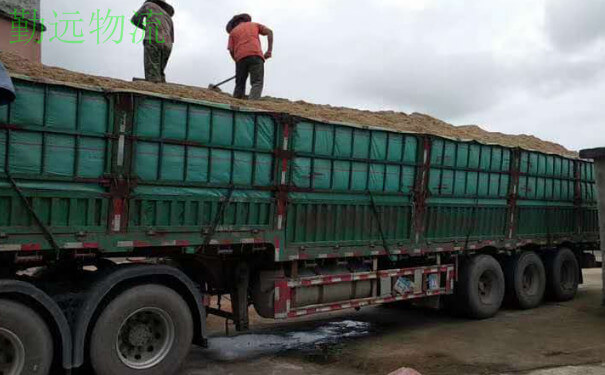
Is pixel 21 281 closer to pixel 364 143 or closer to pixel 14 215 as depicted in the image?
pixel 14 215

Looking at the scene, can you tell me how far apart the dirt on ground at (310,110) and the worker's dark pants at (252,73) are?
1.52 feet

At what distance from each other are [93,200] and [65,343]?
1269 millimetres

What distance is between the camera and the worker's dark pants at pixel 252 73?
9141mm

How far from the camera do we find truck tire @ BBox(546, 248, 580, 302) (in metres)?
11.1

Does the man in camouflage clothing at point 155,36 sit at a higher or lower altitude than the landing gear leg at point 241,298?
higher

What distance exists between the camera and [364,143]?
7707 mm

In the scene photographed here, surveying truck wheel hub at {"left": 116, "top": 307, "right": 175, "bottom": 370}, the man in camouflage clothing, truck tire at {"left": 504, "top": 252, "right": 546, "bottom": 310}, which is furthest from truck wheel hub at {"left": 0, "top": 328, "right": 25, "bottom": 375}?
truck tire at {"left": 504, "top": 252, "right": 546, "bottom": 310}

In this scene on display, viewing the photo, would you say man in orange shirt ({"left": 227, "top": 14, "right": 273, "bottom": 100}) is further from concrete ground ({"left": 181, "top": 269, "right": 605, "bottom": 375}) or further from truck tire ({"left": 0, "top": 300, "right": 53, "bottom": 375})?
truck tire ({"left": 0, "top": 300, "right": 53, "bottom": 375})

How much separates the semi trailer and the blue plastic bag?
293 millimetres

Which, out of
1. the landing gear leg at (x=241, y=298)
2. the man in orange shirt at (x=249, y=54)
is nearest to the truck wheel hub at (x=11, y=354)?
the landing gear leg at (x=241, y=298)

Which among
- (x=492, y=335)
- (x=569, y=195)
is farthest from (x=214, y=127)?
(x=569, y=195)

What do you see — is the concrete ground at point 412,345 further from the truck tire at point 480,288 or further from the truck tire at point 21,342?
→ the truck tire at point 21,342

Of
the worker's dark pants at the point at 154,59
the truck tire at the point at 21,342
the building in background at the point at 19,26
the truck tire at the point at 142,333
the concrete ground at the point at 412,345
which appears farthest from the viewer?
the building in background at the point at 19,26

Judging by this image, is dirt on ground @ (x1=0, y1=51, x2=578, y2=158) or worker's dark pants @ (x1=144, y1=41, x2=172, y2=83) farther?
worker's dark pants @ (x1=144, y1=41, x2=172, y2=83)
